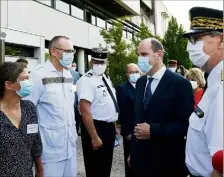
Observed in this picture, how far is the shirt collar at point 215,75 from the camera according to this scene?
2.12m

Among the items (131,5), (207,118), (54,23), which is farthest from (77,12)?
(207,118)

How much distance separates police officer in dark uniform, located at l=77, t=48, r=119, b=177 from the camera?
4609mm

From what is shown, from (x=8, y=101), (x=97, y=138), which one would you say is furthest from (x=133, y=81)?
(x=8, y=101)

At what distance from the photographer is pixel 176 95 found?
3.19m

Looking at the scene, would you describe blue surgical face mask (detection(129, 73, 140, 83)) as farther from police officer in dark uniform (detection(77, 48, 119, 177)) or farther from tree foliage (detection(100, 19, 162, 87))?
tree foliage (detection(100, 19, 162, 87))

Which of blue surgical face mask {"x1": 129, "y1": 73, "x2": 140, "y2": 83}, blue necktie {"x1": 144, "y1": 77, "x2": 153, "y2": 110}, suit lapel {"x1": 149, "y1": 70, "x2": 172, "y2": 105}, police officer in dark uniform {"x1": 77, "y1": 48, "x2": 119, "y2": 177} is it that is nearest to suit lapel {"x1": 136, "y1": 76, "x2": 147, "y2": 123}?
blue necktie {"x1": 144, "y1": 77, "x2": 153, "y2": 110}

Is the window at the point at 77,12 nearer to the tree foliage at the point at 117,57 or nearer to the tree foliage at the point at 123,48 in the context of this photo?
the tree foliage at the point at 123,48

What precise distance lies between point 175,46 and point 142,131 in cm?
2546

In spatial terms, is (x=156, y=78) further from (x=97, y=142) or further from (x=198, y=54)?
(x=97, y=142)

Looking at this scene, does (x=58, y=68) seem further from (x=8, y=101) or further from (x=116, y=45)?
(x=116, y=45)

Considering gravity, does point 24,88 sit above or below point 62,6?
below

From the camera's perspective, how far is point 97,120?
4.75m

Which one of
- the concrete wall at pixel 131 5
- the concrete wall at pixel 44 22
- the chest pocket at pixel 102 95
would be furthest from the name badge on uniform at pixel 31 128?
the concrete wall at pixel 131 5

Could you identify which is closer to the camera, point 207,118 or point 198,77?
point 207,118
